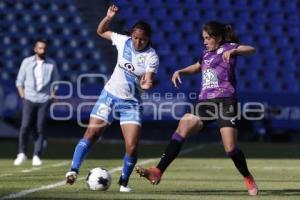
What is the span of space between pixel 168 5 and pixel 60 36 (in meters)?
3.47

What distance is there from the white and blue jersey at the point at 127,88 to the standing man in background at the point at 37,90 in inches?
207

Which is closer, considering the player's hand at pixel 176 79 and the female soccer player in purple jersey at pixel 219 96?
the female soccer player in purple jersey at pixel 219 96

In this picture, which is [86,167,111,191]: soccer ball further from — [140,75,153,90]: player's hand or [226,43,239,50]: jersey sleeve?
[226,43,239,50]: jersey sleeve

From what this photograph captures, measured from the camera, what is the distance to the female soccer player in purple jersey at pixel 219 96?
8438 millimetres

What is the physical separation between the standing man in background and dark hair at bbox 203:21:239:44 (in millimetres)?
5562

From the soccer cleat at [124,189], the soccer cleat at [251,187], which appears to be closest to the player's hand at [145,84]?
the soccer cleat at [124,189]

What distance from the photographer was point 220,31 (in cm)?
858

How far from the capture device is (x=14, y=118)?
76.7 feet

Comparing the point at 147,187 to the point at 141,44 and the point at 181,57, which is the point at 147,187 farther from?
the point at 181,57

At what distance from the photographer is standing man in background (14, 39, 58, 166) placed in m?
13.7

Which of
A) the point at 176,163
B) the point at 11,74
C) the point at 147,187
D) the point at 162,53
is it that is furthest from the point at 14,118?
the point at 147,187

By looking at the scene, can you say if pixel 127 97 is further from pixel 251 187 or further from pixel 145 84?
pixel 251 187

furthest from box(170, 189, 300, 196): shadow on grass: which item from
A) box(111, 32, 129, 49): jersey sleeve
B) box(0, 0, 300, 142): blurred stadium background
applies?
box(0, 0, 300, 142): blurred stadium background

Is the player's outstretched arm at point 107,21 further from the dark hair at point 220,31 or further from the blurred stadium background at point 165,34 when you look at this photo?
the blurred stadium background at point 165,34
